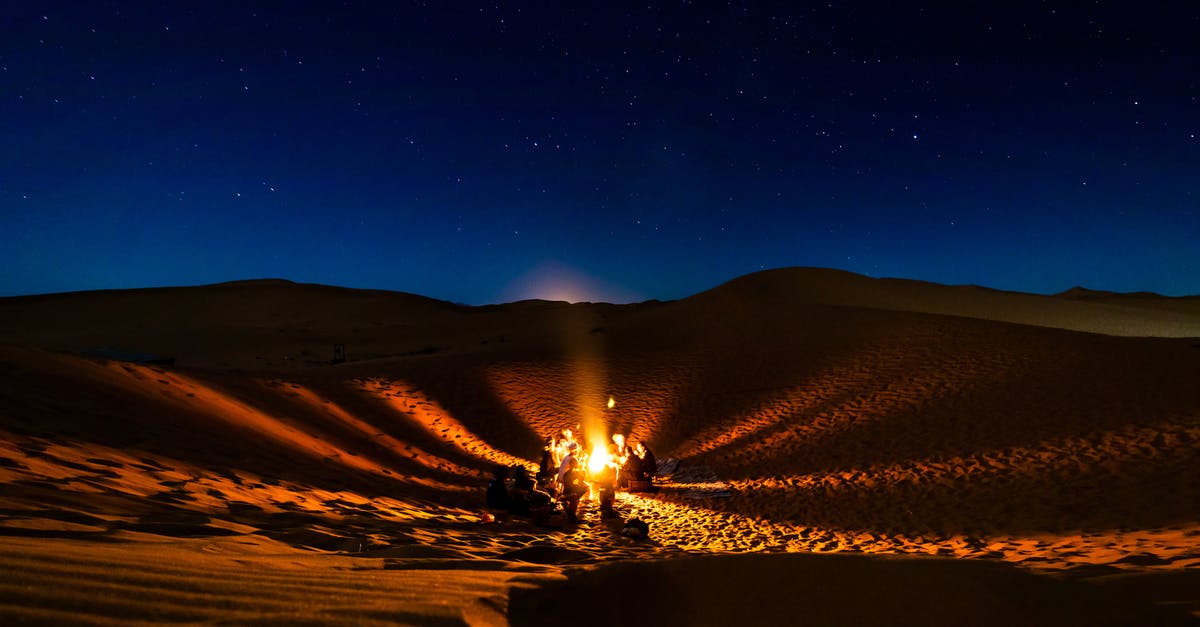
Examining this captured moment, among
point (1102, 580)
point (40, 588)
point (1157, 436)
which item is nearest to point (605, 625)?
point (40, 588)

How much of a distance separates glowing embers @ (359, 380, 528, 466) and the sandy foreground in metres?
0.14

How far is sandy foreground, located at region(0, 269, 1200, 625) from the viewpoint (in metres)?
3.53

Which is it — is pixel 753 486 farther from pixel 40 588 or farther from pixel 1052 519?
pixel 40 588

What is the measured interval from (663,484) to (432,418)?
8.01m

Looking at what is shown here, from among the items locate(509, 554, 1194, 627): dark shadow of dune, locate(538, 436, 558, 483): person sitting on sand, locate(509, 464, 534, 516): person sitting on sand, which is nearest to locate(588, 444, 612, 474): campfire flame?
locate(538, 436, 558, 483): person sitting on sand

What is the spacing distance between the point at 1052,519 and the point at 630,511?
697 centimetres

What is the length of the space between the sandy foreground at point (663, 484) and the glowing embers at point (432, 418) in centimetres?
14

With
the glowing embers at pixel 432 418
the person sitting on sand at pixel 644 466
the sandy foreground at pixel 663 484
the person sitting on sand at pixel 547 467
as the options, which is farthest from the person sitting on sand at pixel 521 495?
the glowing embers at pixel 432 418

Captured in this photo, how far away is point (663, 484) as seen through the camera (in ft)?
47.8

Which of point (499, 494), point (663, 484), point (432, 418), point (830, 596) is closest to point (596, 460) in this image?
point (663, 484)

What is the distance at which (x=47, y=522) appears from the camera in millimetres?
3957

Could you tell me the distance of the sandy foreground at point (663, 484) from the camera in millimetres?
3529

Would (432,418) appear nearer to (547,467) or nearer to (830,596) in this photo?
(547,467)

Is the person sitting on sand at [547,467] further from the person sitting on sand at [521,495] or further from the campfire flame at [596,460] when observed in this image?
the person sitting on sand at [521,495]
